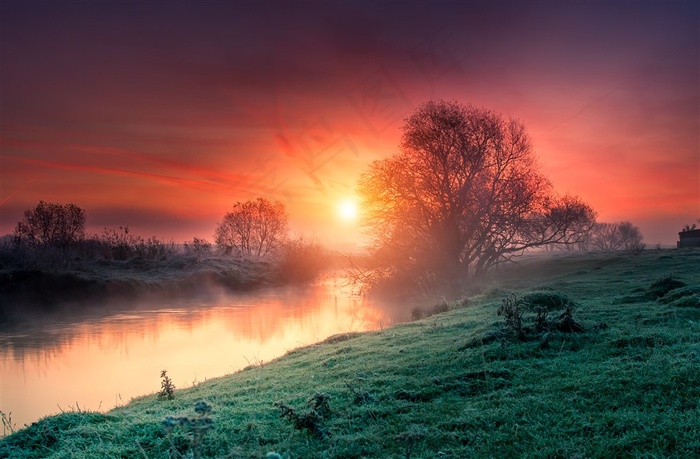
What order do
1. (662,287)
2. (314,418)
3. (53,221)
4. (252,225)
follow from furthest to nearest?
(252,225)
(53,221)
(662,287)
(314,418)

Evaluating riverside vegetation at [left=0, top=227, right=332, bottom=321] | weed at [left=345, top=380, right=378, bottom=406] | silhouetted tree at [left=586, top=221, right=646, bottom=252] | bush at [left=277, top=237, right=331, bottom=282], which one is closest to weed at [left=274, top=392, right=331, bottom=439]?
weed at [left=345, top=380, right=378, bottom=406]

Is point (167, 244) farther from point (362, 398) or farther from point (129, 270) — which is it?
point (362, 398)

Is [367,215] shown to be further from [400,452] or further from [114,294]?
[400,452]

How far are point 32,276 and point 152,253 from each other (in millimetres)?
13286

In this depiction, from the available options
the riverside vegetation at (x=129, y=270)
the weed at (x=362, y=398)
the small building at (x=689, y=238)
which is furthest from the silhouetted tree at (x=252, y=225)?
the weed at (x=362, y=398)

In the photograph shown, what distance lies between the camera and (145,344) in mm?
22250

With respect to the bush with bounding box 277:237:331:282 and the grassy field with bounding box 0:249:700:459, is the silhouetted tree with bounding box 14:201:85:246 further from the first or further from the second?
the grassy field with bounding box 0:249:700:459

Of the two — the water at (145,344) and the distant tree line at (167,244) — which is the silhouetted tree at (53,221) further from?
the water at (145,344)

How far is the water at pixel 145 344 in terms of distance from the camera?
15.4 metres

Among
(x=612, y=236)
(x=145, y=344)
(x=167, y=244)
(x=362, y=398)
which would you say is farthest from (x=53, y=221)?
(x=612, y=236)

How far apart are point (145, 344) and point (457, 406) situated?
61.7ft

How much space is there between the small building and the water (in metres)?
42.1

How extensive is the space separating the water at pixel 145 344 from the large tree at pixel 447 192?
177 inches

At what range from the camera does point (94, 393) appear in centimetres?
1534
